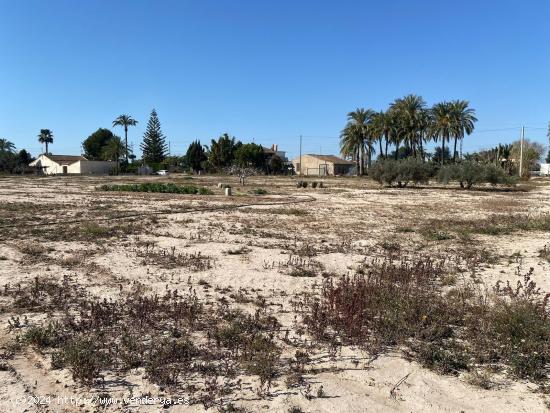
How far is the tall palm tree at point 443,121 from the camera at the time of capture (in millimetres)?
65562

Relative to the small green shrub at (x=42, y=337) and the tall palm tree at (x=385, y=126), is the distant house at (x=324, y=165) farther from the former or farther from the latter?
the small green shrub at (x=42, y=337)

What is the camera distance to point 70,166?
91.4 metres

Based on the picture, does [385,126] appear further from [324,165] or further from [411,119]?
[324,165]

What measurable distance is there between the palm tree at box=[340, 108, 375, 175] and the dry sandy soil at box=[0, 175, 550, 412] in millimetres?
57922

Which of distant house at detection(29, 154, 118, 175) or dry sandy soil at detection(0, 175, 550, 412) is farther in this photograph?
distant house at detection(29, 154, 118, 175)

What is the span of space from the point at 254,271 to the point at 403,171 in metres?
35.3

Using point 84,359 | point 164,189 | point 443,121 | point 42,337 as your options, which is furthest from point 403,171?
point 84,359

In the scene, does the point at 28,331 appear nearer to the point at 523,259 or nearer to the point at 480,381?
the point at 480,381

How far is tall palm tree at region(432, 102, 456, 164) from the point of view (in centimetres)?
6556

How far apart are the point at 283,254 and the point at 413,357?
18.0 ft

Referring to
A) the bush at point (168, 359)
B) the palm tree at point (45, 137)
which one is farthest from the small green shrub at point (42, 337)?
the palm tree at point (45, 137)

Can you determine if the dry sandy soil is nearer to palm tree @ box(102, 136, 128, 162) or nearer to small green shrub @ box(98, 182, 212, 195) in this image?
small green shrub @ box(98, 182, 212, 195)

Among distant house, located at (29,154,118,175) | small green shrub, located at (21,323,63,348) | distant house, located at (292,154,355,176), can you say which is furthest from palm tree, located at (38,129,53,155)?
small green shrub, located at (21,323,63,348)

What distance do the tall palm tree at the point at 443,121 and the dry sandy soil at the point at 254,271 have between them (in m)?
49.8
